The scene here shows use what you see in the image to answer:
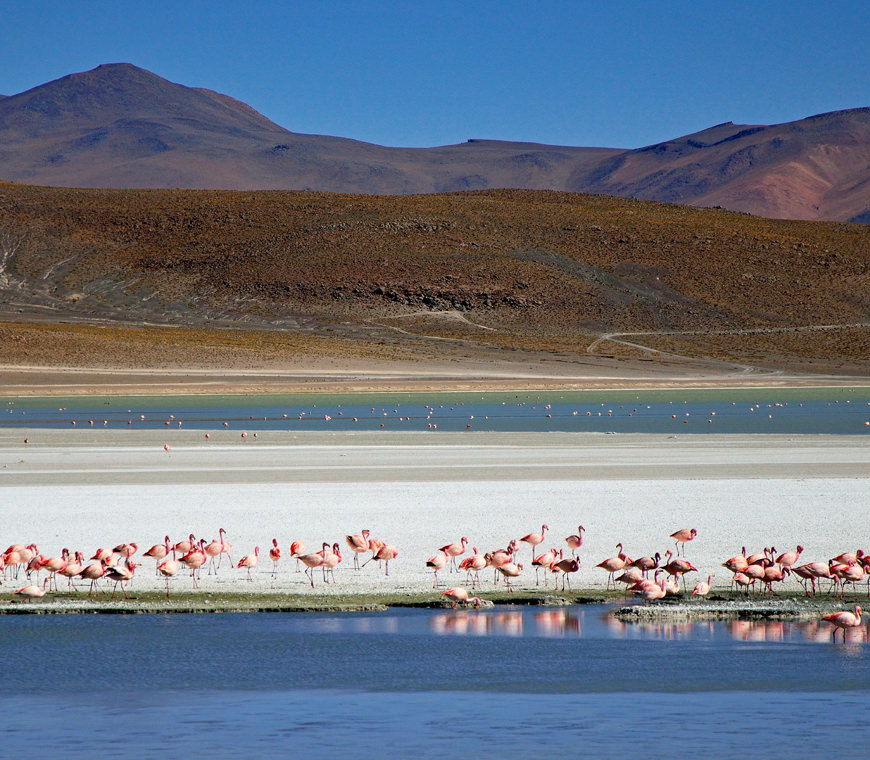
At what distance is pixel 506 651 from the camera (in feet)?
33.3

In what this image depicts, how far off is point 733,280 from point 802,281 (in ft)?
17.2

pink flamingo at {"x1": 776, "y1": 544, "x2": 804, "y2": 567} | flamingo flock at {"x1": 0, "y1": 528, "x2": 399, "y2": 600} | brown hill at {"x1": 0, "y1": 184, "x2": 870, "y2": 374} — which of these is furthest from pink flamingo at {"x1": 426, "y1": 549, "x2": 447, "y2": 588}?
brown hill at {"x1": 0, "y1": 184, "x2": 870, "y2": 374}

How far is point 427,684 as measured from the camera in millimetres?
9242

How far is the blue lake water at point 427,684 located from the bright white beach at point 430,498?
1.50 meters

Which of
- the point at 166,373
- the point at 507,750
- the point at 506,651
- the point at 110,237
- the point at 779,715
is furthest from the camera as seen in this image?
the point at 110,237

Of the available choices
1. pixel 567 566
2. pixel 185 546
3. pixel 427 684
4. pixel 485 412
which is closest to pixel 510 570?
pixel 567 566

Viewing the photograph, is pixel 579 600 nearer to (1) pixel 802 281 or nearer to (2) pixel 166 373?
(2) pixel 166 373

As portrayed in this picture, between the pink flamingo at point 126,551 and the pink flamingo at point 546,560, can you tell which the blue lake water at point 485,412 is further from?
the pink flamingo at point 126,551

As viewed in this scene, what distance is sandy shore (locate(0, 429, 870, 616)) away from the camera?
13617 millimetres

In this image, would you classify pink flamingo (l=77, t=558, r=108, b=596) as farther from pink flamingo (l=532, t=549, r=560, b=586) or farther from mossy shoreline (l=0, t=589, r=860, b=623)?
pink flamingo (l=532, t=549, r=560, b=586)

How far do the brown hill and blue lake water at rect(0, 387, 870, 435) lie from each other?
26.6 m

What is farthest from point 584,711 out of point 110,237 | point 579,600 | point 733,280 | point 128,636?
point 110,237

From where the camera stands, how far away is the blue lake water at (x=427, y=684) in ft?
26.1

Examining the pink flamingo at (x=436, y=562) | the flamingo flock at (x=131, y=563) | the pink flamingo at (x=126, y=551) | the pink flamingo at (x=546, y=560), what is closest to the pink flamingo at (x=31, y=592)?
the flamingo flock at (x=131, y=563)
